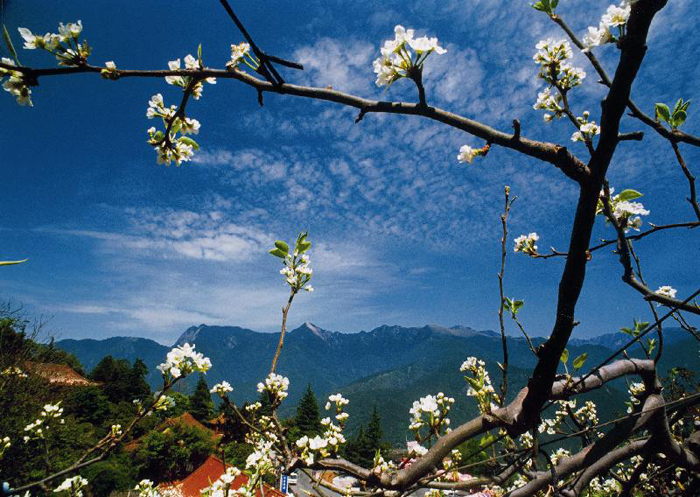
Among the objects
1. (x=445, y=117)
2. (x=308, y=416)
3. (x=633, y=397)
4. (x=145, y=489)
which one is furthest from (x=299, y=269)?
(x=308, y=416)

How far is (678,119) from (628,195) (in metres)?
0.34

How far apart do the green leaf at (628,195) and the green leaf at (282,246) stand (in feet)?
5.36

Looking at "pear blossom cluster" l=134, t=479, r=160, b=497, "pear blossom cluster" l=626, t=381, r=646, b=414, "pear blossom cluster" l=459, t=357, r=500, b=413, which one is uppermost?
"pear blossom cluster" l=459, t=357, r=500, b=413

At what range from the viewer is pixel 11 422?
15703 millimetres

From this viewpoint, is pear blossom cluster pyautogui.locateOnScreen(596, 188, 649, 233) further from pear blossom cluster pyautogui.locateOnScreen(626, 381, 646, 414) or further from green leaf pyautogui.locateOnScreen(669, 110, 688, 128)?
pear blossom cluster pyautogui.locateOnScreen(626, 381, 646, 414)

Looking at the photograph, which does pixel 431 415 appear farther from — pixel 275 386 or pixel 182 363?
pixel 182 363

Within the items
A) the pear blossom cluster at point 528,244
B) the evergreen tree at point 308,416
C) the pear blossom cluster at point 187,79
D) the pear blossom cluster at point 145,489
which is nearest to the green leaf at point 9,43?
the pear blossom cluster at point 187,79

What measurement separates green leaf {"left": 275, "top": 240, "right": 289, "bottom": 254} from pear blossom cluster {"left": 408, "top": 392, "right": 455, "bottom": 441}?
1305 millimetres

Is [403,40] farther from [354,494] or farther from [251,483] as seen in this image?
[251,483]

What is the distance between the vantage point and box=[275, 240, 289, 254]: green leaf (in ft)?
5.92

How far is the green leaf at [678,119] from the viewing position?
4.47 feet

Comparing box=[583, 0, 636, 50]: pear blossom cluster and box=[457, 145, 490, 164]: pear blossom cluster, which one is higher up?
box=[583, 0, 636, 50]: pear blossom cluster

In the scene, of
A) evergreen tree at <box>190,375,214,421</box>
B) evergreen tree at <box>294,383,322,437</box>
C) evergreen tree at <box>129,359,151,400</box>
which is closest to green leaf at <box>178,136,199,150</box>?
evergreen tree at <box>294,383,322,437</box>

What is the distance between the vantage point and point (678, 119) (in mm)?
1373
